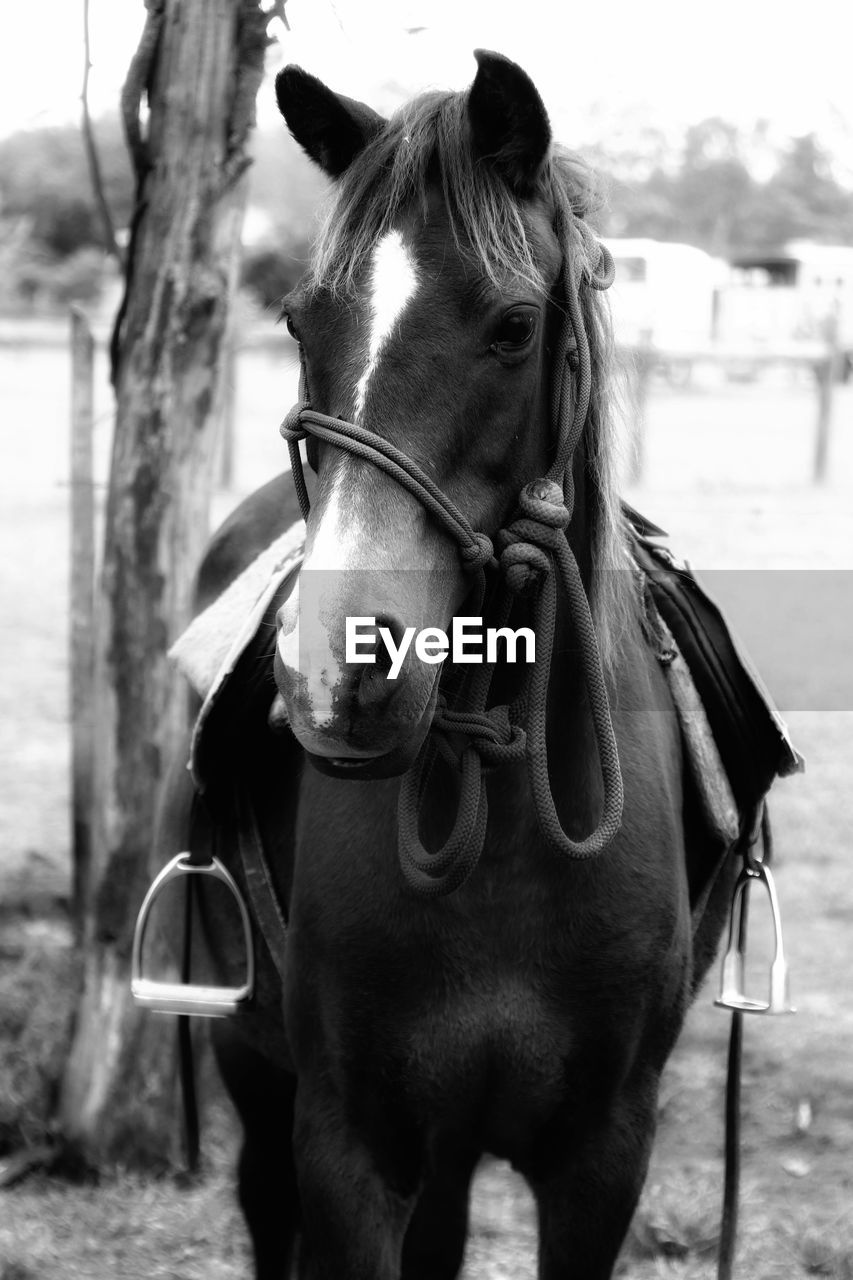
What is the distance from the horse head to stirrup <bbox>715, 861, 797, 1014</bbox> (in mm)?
1160

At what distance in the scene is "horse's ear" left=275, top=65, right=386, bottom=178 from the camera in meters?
1.84

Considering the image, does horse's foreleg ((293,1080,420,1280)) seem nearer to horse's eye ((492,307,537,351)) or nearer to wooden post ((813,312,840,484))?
horse's eye ((492,307,537,351))

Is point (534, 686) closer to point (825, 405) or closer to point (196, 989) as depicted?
point (196, 989)

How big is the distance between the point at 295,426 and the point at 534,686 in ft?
1.54

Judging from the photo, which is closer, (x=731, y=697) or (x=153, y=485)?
(x=731, y=697)

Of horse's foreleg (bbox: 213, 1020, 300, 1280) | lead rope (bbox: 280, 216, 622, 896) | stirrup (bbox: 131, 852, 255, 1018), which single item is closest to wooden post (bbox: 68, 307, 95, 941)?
horse's foreleg (bbox: 213, 1020, 300, 1280)

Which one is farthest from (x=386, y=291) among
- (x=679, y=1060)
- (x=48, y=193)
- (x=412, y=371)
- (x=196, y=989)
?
(x=48, y=193)

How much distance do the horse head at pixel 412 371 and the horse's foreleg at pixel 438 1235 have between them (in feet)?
4.88

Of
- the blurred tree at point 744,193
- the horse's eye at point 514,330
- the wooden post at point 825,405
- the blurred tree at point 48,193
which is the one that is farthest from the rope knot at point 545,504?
the blurred tree at point 744,193

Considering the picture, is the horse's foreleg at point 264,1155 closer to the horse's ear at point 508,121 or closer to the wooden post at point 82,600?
the wooden post at point 82,600

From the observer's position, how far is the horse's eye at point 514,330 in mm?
1686

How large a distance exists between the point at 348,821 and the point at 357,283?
2.62 ft

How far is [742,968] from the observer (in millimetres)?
2695

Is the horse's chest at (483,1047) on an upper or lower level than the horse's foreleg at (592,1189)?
upper
